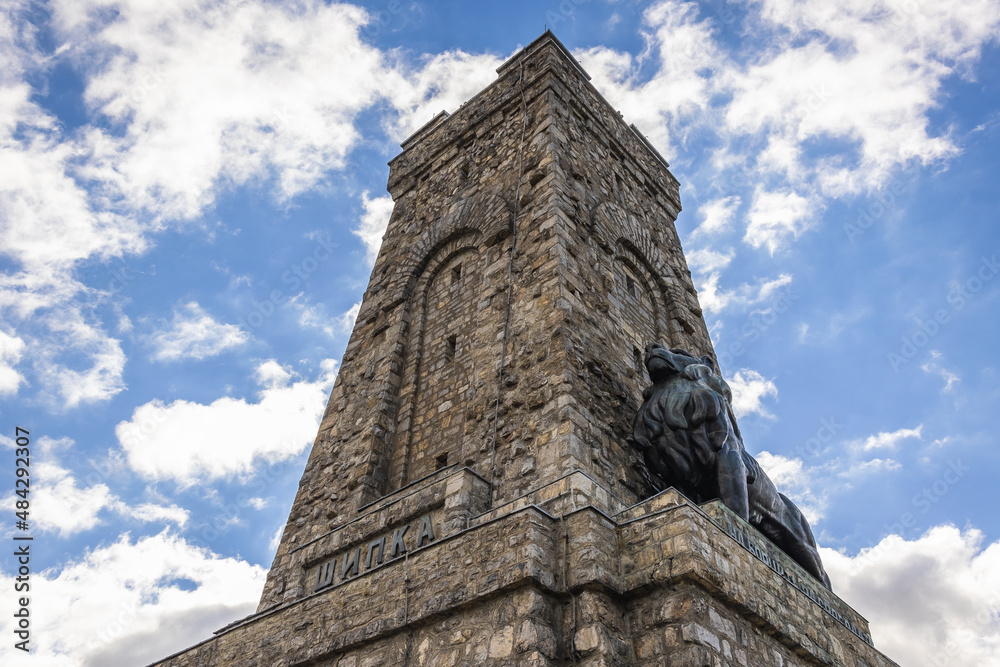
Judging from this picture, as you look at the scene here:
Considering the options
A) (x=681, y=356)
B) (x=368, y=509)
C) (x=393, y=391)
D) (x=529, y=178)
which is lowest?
(x=368, y=509)

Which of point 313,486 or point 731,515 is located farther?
point 313,486

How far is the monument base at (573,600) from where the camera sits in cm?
592

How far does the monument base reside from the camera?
19.4ft

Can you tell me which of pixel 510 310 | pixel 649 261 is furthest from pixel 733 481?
pixel 649 261

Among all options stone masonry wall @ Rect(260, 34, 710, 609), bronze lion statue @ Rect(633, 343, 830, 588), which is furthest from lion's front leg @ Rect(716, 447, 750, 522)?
stone masonry wall @ Rect(260, 34, 710, 609)

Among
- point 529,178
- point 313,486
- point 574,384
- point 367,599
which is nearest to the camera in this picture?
point 367,599

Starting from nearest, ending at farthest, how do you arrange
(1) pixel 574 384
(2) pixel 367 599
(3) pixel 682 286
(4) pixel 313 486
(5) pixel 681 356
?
(2) pixel 367 599
(1) pixel 574 384
(5) pixel 681 356
(4) pixel 313 486
(3) pixel 682 286

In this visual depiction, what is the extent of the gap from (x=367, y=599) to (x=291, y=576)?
2436 millimetres

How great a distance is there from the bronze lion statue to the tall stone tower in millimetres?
447

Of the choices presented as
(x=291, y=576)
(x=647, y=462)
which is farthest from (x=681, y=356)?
(x=291, y=576)

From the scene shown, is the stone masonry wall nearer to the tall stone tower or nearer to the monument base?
the tall stone tower

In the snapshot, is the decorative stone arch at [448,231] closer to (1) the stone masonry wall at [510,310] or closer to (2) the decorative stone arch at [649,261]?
(1) the stone masonry wall at [510,310]

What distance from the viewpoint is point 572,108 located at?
13.8 m

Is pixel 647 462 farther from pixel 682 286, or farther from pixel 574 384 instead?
pixel 682 286
